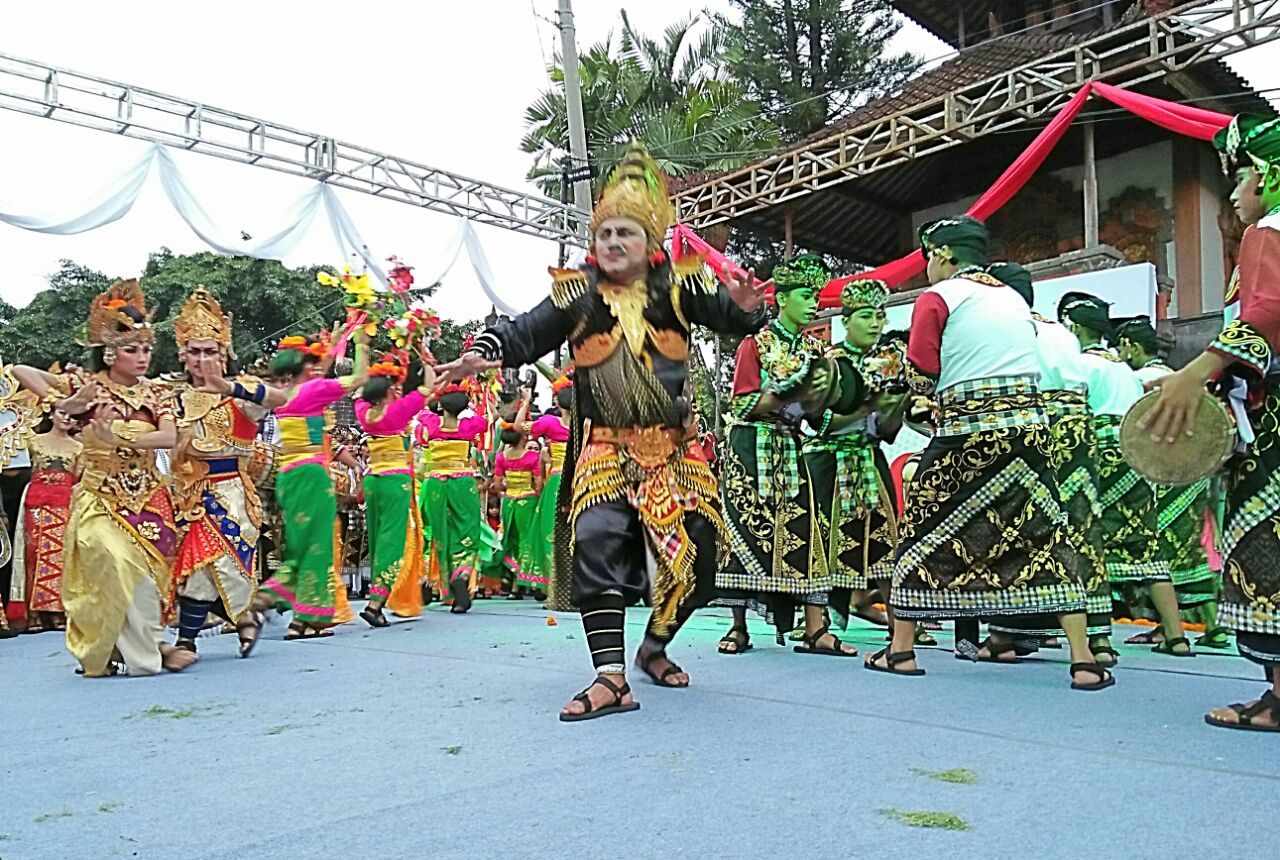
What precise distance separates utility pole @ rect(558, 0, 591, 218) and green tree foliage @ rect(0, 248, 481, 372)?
401 inches

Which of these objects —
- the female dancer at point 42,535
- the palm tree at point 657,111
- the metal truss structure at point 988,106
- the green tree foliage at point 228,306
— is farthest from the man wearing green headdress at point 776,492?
the green tree foliage at point 228,306

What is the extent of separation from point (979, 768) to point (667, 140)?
17.6 m

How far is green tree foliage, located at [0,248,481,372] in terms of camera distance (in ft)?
79.7

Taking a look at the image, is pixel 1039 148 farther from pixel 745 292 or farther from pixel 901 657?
pixel 745 292

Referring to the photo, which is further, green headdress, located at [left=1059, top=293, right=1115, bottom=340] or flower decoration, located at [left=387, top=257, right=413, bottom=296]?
flower decoration, located at [left=387, top=257, right=413, bottom=296]

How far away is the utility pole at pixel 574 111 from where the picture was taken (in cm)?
1376

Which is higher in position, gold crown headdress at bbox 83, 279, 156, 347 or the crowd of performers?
gold crown headdress at bbox 83, 279, 156, 347

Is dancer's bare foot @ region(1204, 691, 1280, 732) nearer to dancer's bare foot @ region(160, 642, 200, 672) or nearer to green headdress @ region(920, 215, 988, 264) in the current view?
green headdress @ region(920, 215, 988, 264)

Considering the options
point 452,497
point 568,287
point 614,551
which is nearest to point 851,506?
point 614,551

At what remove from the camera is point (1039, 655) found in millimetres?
5074

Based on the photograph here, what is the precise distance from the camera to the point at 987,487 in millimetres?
4066

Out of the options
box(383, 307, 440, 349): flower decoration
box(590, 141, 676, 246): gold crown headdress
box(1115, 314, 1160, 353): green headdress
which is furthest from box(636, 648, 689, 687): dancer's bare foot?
box(1115, 314, 1160, 353): green headdress

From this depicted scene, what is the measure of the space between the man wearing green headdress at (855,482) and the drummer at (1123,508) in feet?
3.29

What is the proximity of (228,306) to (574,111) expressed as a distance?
540 inches
